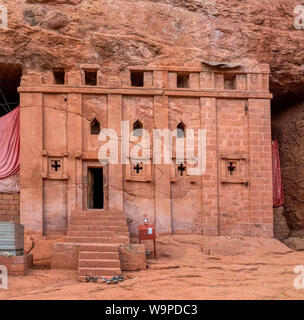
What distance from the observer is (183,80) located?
1538 cm

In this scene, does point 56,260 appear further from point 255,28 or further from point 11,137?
point 255,28

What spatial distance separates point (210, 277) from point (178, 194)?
4.40 metres

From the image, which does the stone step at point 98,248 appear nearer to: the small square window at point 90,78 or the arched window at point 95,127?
the arched window at point 95,127

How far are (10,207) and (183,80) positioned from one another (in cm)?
769

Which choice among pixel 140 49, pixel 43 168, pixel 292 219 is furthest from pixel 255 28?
pixel 43 168

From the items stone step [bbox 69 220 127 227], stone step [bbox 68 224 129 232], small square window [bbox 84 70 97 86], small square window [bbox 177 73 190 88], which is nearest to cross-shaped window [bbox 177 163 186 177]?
small square window [bbox 177 73 190 88]

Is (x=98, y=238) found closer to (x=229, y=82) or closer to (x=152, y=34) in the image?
(x=152, y=34)

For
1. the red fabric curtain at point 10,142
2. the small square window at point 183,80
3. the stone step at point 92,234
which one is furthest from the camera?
the small square window at point 183,80

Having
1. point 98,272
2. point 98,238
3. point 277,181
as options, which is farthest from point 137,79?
point 98,272

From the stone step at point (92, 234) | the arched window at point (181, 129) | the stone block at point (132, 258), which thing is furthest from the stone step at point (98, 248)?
the arched window at point (181, 129)

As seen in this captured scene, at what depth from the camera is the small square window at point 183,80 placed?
14977 mm

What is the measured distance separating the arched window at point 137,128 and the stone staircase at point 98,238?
303 centimetres

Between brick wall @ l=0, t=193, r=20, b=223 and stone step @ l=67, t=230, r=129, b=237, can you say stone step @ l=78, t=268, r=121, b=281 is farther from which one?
brick wall @ l=0, t=193, r=20, b=223

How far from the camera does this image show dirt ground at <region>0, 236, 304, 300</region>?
27.8 feet
